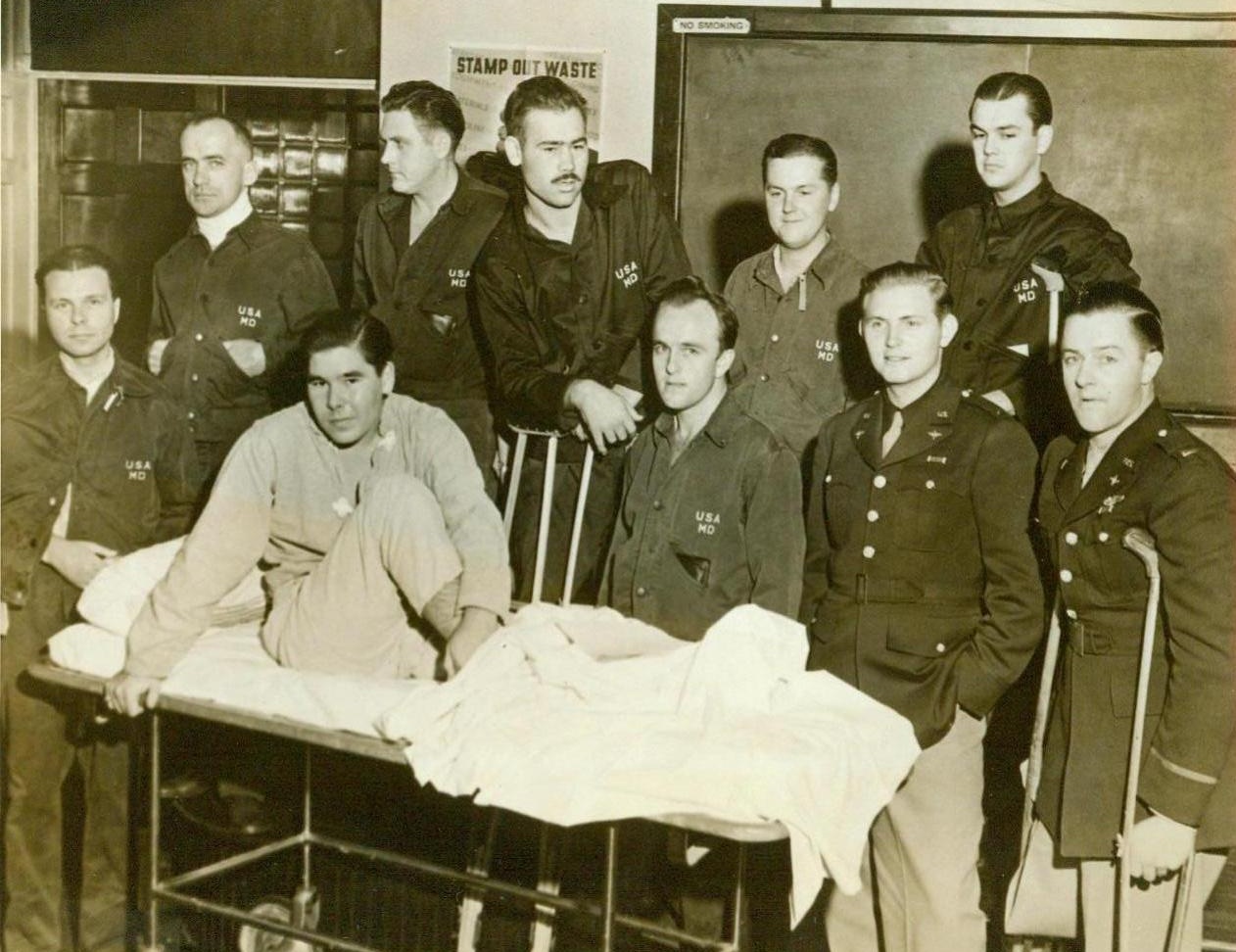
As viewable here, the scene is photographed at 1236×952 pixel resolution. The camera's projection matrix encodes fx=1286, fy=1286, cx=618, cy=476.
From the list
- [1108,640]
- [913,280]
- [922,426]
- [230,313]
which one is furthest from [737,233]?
[1108,640]

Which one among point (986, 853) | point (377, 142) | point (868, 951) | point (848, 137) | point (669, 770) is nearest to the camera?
point (669, 770)

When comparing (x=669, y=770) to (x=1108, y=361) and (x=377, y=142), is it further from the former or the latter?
(x=377, y=142)

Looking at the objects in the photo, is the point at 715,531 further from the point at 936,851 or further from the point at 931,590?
the point at 936,851

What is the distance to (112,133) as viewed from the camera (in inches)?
132

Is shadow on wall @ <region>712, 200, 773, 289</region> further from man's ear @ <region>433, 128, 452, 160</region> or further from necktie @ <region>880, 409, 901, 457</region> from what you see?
necktie @ <region>880, 409, 901, 457</region>

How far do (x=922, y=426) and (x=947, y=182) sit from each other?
37.2 inches

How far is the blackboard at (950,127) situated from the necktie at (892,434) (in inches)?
32.6

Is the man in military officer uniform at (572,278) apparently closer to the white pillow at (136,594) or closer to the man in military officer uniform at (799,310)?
the man in military officer uniform at (799,310)

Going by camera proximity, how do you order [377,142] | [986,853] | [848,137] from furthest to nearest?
[377,142] → [848,137] → [986,853]

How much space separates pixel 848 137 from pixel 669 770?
5.93 ft

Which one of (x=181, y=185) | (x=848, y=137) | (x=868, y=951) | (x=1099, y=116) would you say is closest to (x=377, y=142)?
(x=181, y=185)

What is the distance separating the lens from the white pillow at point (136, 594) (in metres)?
2.62

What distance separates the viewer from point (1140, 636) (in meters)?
2.18

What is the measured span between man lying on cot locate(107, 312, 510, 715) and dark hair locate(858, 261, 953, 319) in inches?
37.3
